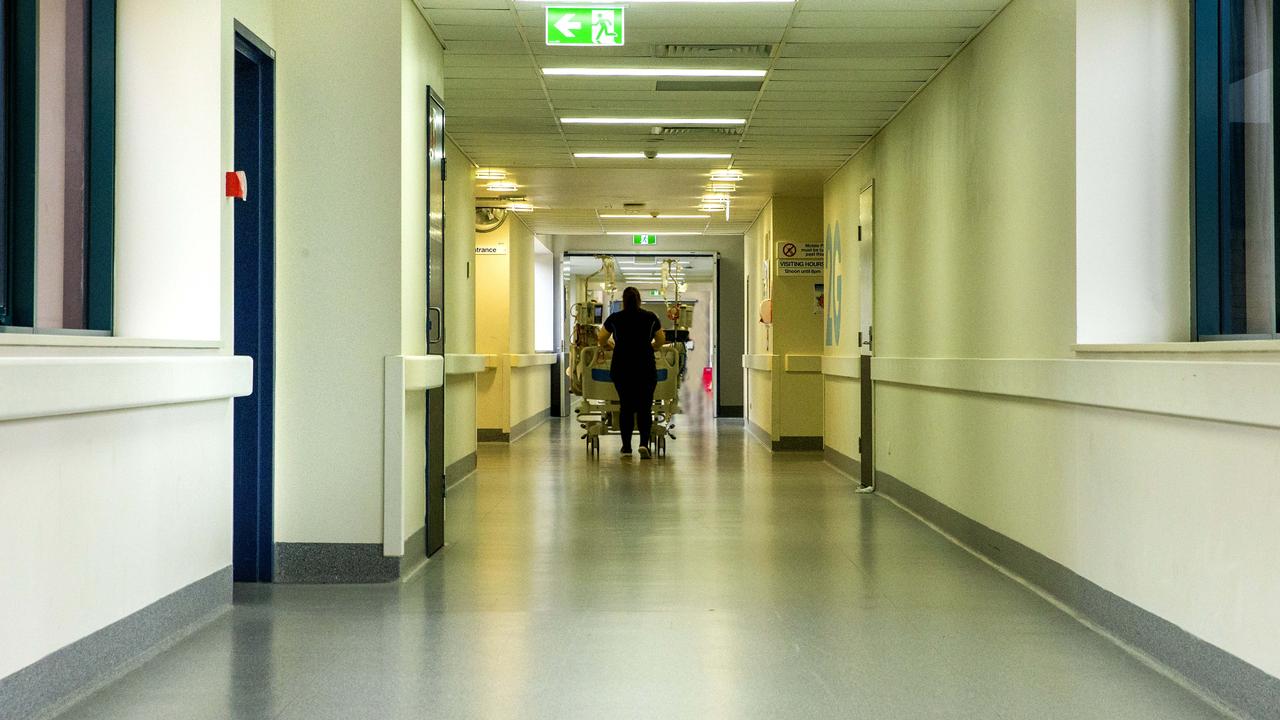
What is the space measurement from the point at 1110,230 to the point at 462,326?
19.5 feet

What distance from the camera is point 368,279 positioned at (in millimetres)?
5004

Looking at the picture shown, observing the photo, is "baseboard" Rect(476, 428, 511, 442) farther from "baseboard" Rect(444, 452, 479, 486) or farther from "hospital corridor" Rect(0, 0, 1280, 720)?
"hospital corridor" Rect(0, 0, 1280, 720)

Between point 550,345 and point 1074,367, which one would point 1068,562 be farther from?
point 550,345

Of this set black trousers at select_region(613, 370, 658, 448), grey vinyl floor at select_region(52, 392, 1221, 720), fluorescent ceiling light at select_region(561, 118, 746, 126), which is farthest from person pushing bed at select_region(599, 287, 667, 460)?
grey vinyl floor at select_region(52, 392, 1221, 720)

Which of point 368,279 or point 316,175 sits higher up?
point 316,175

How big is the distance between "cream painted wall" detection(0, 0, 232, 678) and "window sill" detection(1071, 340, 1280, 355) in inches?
133

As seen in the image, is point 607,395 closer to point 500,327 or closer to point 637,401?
point 637,401

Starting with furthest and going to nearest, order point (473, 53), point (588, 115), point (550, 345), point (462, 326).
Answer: point (550, 345) < point (462, 326) < point (588, 115) < point (473, 53)

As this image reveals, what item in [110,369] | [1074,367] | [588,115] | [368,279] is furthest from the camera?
[588,115]

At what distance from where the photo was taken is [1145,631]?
147 inches

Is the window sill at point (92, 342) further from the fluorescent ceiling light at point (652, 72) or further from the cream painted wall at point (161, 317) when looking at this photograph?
the fluorescent ceiling light at point (652, 72)

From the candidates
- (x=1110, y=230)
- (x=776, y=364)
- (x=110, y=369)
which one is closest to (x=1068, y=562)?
(x=1110, y=230)

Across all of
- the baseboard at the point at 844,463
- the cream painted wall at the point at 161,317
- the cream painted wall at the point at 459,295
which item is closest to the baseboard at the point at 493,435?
the cream painted wall at the point at 459,295

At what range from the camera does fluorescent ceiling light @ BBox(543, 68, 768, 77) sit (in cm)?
652
